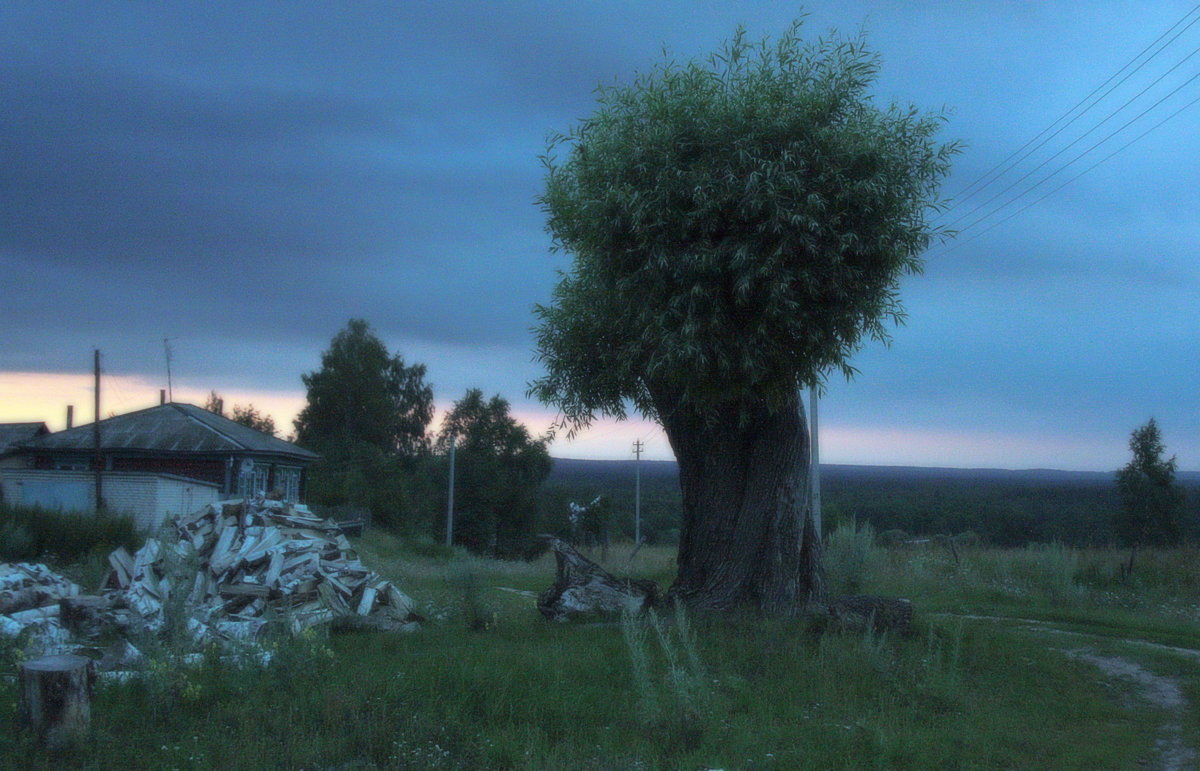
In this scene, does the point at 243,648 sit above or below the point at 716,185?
below

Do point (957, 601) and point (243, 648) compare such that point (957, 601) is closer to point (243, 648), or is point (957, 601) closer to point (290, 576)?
point (290, 576)

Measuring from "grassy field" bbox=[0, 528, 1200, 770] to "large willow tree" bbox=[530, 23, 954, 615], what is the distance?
69.0 inches

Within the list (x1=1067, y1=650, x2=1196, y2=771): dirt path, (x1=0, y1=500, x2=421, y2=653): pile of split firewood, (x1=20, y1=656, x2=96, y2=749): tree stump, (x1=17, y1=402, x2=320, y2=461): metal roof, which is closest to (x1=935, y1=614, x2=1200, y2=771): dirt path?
(x1=1067, y1=650, x2=1196, y2=771): dirt path

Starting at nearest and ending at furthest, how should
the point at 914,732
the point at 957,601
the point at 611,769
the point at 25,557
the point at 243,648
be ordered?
the point at 611,769
the point at 914,732
the point at 243,648
the point at 957,601
the point at 25,557

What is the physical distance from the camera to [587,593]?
1227 centimetres

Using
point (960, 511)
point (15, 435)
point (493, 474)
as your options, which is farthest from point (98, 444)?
point (960, 511)

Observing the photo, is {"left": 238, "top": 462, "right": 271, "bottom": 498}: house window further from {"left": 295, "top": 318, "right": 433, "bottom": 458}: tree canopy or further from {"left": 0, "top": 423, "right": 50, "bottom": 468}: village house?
{"left": 295, "top": 318, "right": 433, "bottom": 458}: tree canopy

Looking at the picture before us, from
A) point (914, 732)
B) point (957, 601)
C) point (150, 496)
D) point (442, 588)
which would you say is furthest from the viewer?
point (150, 496)

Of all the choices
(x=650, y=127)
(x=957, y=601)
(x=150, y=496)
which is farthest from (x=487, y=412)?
(x=650, y=127)

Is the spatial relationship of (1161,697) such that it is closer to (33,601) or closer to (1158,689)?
(1158,689)

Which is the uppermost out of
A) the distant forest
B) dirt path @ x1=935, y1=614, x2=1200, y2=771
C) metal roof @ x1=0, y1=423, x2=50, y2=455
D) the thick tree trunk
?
metal roof @ x1=0, y1=423, x2=50, y2=455

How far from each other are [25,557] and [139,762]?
59.4 feet

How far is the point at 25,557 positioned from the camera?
69.1 ft

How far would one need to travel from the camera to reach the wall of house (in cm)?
3061
